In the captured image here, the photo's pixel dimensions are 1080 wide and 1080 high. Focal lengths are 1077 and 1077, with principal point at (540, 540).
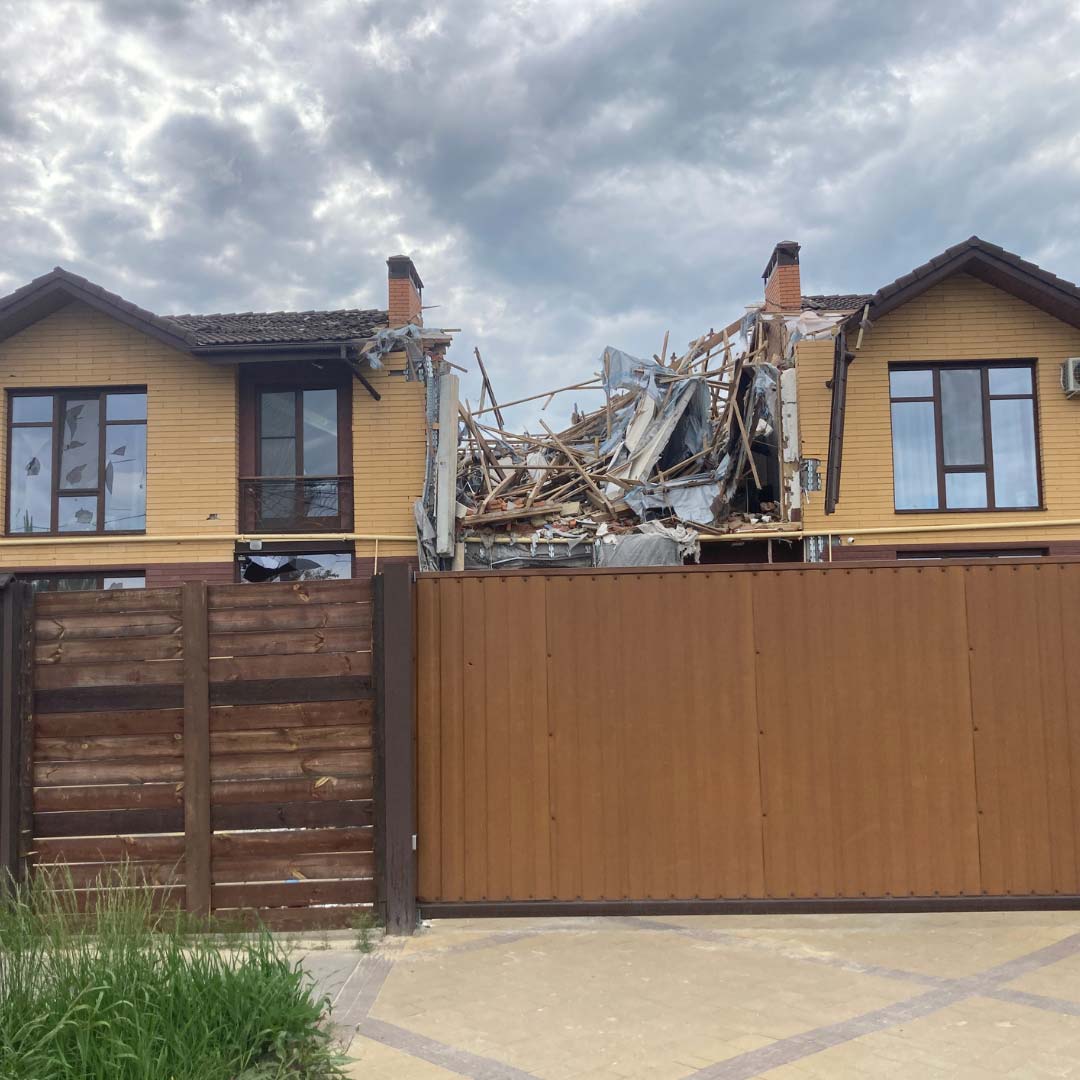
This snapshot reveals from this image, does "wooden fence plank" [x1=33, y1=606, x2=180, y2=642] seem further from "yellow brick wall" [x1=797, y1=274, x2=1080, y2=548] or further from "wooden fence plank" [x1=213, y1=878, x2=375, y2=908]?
"yellow brick wall" [x1=797, y1=274, x2=1080, y2=548]

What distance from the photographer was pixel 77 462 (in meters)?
17.9

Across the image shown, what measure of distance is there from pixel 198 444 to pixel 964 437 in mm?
12352

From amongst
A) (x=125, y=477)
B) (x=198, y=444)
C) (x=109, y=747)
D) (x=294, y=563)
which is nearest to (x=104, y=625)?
(x=109, y=747)

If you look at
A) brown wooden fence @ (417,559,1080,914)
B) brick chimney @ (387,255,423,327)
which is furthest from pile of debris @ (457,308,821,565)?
brown wooden fence @ (417,559,1080,914)

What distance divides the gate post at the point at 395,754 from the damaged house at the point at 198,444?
1072cm

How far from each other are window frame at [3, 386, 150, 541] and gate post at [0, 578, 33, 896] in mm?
11802

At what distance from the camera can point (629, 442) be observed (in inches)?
703

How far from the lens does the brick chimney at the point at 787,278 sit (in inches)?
744

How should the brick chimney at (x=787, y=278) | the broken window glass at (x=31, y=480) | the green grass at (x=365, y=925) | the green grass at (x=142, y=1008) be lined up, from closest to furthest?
1. the green grass at (x=142, y=1008)
2. the green grass at (x=365, y=925)
3. the broken window glass at (x=31, y=480)
4. the brick chimney at (x=787, y=278)

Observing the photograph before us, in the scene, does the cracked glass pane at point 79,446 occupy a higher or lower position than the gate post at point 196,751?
higher

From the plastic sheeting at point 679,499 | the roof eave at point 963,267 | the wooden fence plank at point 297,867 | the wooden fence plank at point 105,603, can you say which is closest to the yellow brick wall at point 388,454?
the plastic sheeting at point 679,499

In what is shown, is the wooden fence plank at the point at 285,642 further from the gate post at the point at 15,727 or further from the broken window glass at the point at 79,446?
the broken window glass at the point at 79,446

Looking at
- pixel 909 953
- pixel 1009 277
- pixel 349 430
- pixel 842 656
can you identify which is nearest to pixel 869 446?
pixel 1009 277

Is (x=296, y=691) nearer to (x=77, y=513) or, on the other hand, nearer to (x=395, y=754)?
(x=395, y=754)
